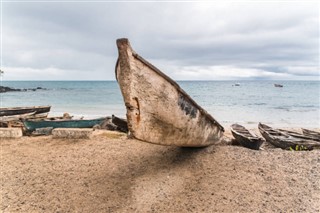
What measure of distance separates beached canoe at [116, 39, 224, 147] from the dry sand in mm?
923

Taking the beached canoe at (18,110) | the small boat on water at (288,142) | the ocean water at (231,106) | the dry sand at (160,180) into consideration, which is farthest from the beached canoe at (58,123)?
the ocean water at (231,106)

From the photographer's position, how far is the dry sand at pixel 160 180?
13.9 ft

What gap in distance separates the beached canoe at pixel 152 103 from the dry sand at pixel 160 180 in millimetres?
923

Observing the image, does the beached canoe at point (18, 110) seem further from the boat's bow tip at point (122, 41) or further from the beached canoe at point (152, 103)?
the boat's bow tip at point (122, 41)

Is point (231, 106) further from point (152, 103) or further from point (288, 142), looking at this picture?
point (152, 103)

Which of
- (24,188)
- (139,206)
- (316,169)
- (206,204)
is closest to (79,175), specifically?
(24,188)

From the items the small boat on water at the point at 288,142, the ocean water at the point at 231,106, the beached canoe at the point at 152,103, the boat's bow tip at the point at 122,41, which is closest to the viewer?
the boat's bow tip at the point at 122,41

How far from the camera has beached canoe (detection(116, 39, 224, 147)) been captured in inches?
158

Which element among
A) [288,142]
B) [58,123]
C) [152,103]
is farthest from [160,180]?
[58,123]

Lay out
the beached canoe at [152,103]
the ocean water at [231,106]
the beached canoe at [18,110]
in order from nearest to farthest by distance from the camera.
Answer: the beached canoe at [152,103], the beached canoe at [18,110], the ocean water at [231,106]

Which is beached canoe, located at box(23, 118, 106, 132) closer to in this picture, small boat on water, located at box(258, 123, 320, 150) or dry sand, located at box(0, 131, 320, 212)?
dry sand, located at box(0, 131, 320, 212)

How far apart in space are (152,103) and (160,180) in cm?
164

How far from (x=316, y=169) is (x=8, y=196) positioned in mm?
5753

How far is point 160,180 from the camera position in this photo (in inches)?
197
